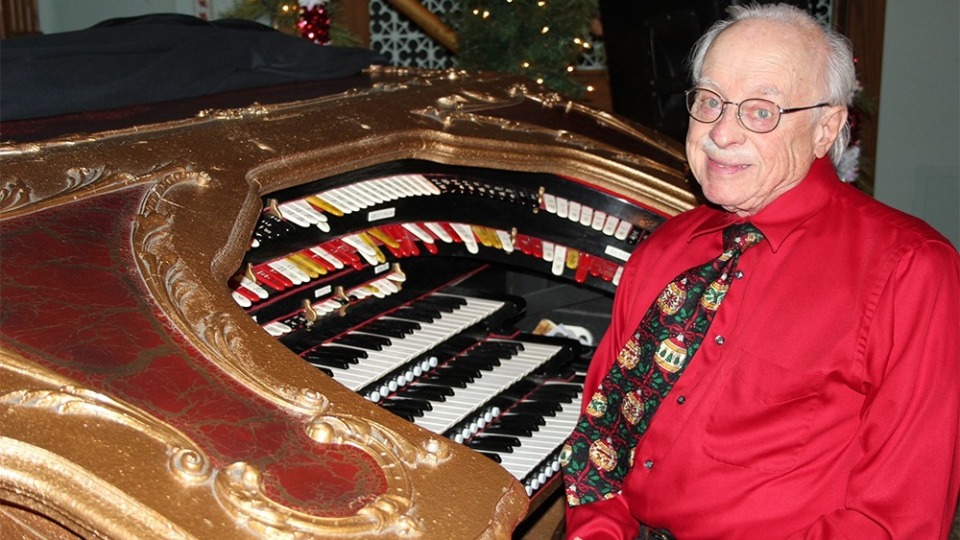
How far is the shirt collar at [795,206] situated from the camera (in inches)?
65.2

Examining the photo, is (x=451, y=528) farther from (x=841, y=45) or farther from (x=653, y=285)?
(x=841, y=45)

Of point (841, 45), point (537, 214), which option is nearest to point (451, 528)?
point (841, 45)

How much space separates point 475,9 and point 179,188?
3.80 metres

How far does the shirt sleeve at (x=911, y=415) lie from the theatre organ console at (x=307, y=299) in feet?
2.04

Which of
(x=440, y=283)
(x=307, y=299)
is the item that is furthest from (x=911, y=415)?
(x=440, y=283)

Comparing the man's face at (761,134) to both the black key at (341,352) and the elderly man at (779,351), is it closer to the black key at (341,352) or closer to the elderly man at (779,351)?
the elderly man at (779,351)

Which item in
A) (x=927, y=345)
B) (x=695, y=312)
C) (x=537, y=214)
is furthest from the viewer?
(x=537, y=214)

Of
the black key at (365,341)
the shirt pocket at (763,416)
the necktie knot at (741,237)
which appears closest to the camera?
the shirt pocket at (763,416)

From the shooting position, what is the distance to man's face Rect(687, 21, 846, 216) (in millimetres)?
1610

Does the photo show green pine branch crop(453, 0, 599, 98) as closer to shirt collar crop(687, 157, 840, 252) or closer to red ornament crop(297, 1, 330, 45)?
red ornament crop(297, 1, 330, 45)

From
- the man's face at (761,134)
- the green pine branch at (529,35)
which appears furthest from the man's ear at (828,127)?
the green pine branch at (529,35)

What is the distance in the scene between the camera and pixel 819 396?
5.09ft

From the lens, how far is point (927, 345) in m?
1.46

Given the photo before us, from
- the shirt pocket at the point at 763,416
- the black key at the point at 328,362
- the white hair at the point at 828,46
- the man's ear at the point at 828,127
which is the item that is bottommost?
the black key at the point at 328,362
